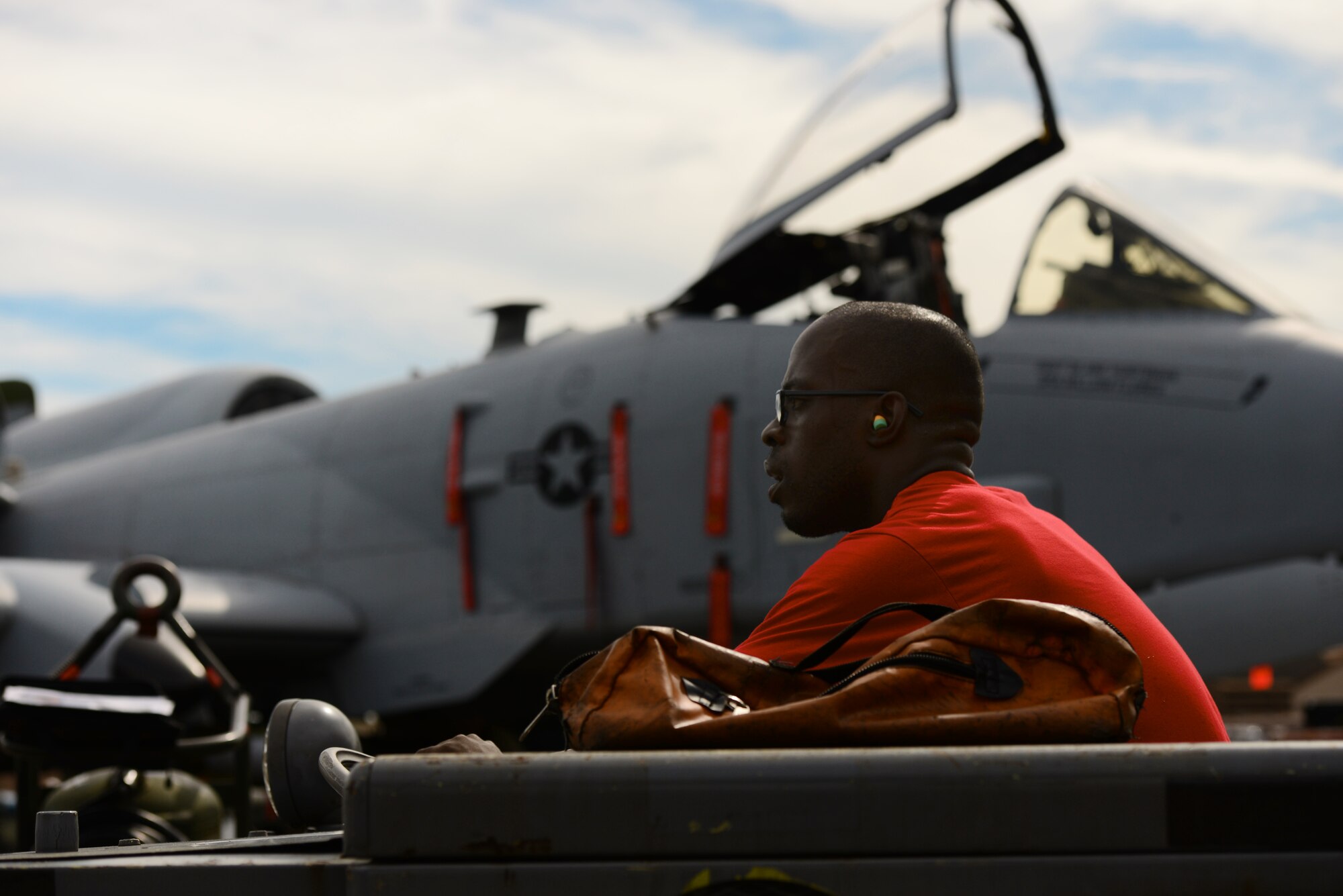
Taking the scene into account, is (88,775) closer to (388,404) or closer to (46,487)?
(388,404)

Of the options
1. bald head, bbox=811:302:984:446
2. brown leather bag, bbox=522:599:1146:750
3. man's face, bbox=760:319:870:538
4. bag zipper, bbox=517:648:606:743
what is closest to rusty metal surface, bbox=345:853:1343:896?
brown leather bag, bbox=522:599:1146:750

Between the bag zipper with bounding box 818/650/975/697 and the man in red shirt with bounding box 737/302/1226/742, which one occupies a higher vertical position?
the man in red shirt with bounding box 737/302/1226/742

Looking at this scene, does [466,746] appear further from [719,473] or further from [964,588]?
[719,473]

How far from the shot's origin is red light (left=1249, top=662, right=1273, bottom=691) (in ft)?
19.0

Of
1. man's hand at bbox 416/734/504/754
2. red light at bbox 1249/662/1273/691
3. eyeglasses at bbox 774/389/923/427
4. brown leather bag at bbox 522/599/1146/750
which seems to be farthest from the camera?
red light at bbox 1249/662/1273/691

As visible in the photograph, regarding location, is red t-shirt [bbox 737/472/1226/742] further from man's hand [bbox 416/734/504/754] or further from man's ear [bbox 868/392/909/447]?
man's hand [bbox 416/734/504/754]

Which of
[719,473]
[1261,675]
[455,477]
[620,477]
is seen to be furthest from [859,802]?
[455,477]

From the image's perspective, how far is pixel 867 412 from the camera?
1.98 metres

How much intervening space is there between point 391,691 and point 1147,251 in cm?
517

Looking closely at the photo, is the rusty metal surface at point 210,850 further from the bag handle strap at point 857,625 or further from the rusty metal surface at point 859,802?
the bag handle strap at point 857,625

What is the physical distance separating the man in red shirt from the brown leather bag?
8.2 inches

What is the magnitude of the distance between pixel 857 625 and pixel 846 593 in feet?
0.48

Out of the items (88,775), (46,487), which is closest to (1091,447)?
(88,775)

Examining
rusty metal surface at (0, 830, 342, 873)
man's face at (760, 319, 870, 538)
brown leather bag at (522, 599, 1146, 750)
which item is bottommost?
rusty metal surface at (0, 830, 342, 873)
